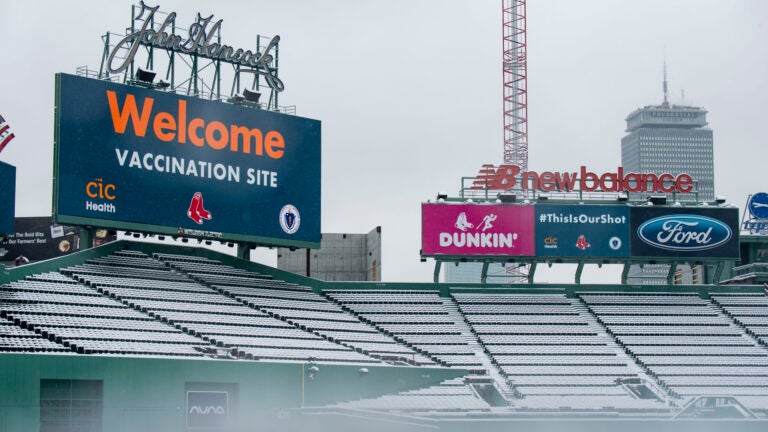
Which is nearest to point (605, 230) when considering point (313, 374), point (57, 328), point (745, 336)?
point (745, 336)

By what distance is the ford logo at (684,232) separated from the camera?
2970 inches

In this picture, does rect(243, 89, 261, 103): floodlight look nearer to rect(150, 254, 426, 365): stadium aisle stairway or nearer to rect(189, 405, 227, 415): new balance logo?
rect(150, 254, 426, 365): stadium aisle stairway

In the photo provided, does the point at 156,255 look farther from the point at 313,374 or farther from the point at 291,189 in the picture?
the point at 313,374

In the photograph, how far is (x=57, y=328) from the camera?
52.2 m

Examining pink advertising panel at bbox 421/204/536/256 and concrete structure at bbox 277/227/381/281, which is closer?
pink advertising panel at bbox 421/204/536/256

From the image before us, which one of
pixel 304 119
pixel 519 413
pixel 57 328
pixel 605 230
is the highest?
pixel 304 119

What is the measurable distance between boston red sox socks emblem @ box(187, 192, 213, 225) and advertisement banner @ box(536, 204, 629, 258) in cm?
2142

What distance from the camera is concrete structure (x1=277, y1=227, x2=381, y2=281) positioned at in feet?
274

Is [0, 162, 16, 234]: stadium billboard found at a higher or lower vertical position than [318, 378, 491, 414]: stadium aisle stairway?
higher

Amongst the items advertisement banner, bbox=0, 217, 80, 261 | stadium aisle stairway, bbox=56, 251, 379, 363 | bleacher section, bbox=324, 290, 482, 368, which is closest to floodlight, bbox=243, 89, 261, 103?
stadium aisle stairway, bbox=56, 251, 379, 363

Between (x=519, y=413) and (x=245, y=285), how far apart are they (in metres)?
18.6

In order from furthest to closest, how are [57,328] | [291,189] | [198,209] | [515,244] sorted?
1. [515,244]
2. [291,189]
3. [198,209]
4. [57,328]

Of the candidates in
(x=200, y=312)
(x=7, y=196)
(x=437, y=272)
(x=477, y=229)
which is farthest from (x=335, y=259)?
(x=7, y=196)

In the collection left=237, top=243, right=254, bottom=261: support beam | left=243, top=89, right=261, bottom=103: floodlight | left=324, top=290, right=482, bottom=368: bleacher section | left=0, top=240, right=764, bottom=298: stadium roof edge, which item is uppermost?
left=243, top=89, right=261, bottom=103: floodlight
